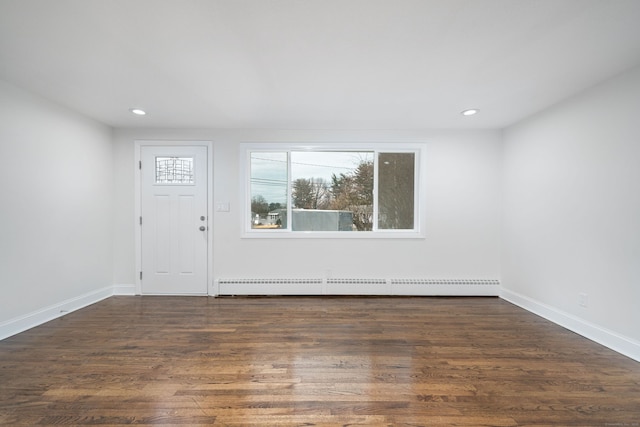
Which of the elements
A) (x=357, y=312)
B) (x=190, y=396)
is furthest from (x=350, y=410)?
(x=357, y=312)

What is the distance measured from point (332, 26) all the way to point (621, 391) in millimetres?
2989

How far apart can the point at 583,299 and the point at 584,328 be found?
0.87ft

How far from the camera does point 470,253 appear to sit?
11.9 feet

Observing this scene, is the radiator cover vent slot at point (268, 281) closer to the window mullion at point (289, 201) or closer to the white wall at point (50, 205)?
the window mullion at point (289, 201)

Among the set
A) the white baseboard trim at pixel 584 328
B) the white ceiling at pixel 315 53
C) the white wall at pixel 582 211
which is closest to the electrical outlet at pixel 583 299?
the white wall at pixel 582 211

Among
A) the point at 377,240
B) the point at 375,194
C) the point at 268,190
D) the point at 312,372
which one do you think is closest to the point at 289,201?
the point at 268,190

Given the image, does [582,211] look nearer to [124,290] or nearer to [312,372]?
[312,372]

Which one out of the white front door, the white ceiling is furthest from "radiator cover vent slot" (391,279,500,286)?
the white front door

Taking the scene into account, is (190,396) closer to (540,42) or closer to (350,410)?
(350,410)

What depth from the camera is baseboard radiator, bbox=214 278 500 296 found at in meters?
3.60

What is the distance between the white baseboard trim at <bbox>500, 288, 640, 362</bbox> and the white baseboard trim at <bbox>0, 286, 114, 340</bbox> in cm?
531

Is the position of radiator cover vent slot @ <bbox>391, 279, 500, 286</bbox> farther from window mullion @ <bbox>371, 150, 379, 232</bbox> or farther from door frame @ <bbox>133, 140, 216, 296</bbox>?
door frame @ <bbox>133, 140, 216, 296</bbox>

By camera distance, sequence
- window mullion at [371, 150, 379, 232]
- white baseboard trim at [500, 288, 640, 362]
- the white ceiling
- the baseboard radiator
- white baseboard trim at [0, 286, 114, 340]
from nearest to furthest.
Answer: the white ceiling
white baseboard trim at [500, 288, 640, 362]
white baseboard trim at [0, 286, 114, 340]
the baseboard radiator
window mullion at [371, 150, 379, 232]

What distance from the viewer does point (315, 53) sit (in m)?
1.88
